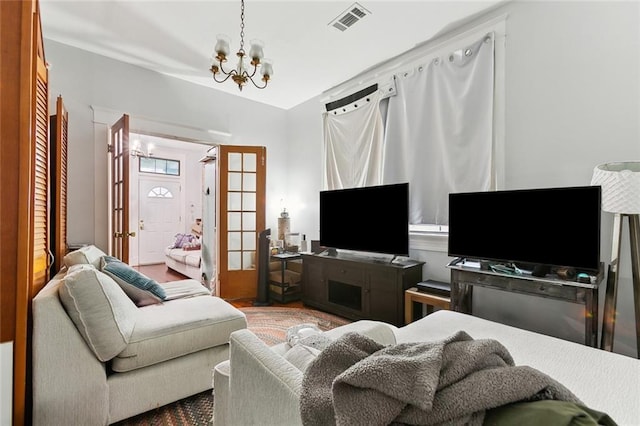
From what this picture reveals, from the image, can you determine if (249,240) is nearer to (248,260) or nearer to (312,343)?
(248,260)

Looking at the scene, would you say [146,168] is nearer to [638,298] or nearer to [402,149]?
[402,149]

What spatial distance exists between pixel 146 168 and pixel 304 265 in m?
5.07

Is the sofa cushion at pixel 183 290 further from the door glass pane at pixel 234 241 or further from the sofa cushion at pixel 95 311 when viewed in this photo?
the door glass pane at pixel 234 241

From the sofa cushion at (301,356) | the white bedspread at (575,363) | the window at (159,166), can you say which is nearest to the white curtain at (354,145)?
the white bedspread at (575,363)

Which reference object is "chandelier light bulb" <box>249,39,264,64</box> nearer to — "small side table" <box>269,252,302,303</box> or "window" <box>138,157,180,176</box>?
"small side table" <box>269,252,302,303</box>

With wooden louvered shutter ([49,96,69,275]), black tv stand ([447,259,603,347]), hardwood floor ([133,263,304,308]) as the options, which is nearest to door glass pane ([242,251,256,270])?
hardwood floor ([133,263,304,308])

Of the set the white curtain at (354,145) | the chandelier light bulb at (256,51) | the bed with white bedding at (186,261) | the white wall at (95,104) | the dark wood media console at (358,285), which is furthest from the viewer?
the bed with white bedding at (186,261)

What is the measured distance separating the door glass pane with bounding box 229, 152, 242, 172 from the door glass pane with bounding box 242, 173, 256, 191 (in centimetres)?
14

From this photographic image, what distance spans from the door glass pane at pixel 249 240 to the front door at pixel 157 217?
3623 mm

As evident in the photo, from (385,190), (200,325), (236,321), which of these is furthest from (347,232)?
(200,325)

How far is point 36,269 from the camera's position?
160 cm

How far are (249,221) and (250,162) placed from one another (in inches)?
34.4

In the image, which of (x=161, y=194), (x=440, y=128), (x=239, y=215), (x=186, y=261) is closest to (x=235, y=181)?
(x=239, y=215)

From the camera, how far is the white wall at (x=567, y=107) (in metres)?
1.94
